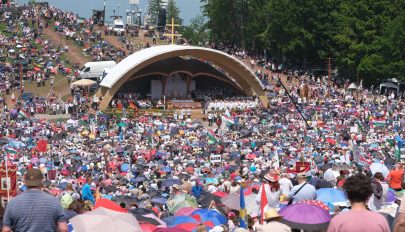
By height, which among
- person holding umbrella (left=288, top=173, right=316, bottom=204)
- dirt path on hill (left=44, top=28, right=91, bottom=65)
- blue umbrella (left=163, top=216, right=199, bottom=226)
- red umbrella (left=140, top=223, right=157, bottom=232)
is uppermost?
dirt path on hill (left=44, top=28, right=91, bottom=65)

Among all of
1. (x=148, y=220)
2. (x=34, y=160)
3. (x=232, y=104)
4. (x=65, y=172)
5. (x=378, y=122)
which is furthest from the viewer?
(x=232, y=104)

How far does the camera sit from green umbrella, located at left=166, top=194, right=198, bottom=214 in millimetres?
14113

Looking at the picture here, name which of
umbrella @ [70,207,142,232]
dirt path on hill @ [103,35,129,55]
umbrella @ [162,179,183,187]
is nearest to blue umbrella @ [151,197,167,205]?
umbrella @ [162,179,183,187]

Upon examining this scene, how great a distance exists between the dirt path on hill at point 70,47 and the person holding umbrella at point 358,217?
5269cm

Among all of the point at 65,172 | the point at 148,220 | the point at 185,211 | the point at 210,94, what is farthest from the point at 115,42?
the point at 148,220

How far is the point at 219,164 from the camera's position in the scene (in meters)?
24.2

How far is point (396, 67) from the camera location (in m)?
50.6

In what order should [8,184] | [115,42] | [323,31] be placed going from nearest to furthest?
[8,184] → [323,31] → [115,42]

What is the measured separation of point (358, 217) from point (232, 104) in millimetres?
41246

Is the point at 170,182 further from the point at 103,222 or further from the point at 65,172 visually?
the point at 103,222

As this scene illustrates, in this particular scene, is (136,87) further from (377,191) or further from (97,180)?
(377,191)

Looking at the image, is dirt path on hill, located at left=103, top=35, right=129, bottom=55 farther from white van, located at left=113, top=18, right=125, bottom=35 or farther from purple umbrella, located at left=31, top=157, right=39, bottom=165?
purple umbrella, located at left=31, top=157, right=39, bottom=165

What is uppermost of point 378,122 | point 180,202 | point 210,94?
point 210,94

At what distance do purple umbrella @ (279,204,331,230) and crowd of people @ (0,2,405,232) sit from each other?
0.04 ft
